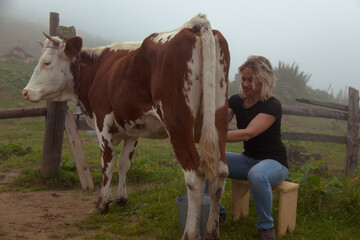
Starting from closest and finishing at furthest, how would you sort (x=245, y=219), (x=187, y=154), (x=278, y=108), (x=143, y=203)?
1. (x=187, y=154)
2. (x=278, y=108)
3. (x=245, y=219)
4. (x=143, y=203)

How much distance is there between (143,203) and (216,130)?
1.88m

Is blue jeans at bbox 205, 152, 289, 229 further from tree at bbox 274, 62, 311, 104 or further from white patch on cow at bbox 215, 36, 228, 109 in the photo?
tree at bbox 274, 62, 311, 104

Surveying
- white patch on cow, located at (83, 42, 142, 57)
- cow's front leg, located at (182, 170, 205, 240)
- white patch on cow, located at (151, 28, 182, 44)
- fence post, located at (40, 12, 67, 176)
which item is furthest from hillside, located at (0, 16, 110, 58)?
cow's front leg, located at (182, 170, 205, 240)

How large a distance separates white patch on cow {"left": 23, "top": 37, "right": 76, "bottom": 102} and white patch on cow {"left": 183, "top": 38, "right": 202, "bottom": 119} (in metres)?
2.33

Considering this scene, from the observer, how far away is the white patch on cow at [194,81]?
262 centimetres

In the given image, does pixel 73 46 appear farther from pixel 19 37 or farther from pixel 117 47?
pixel 19 37

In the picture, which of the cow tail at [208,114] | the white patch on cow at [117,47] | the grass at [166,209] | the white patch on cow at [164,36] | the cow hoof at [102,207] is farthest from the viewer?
the white patch on cow at [117,47]

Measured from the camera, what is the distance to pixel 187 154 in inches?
104

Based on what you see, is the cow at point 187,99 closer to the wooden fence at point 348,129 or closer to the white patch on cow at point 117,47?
the white patch on cow at point 117,47

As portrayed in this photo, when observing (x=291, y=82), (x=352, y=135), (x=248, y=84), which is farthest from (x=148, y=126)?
(x=291, y=82)

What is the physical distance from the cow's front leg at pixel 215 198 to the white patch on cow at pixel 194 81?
547 mm

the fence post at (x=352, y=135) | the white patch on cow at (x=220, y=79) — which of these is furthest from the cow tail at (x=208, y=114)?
the fence post at (x=352, y=135)

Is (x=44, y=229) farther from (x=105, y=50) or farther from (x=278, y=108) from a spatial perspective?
(x=278, y=108)

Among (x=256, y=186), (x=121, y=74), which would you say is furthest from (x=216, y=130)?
(x=121, y=74)
